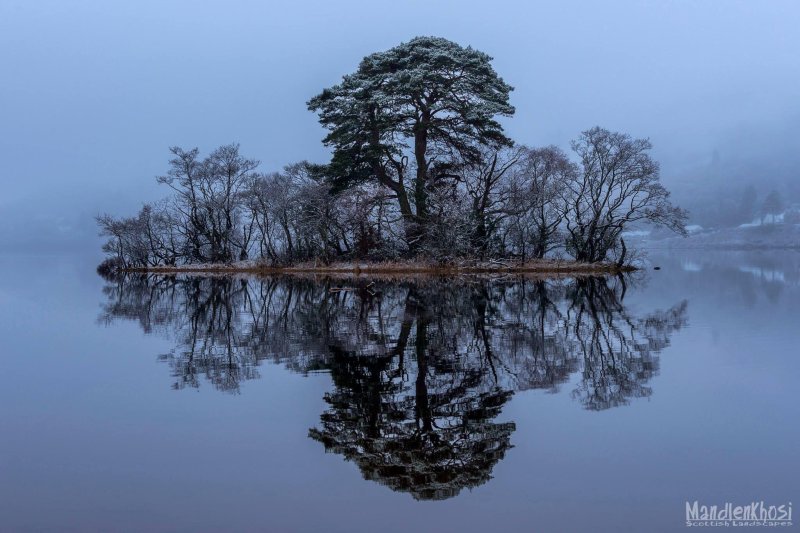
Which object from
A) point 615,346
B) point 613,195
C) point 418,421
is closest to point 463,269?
point 613,195

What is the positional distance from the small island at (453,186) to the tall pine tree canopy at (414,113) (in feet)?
0.36

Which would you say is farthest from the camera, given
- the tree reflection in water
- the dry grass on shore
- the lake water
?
the dry grass on shore

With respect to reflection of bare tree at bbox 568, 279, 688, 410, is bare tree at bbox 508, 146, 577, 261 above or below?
above

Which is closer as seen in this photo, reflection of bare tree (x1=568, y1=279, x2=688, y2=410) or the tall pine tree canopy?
reflection of bare tree (x1=568, y1=279, x2=688, y2=410)

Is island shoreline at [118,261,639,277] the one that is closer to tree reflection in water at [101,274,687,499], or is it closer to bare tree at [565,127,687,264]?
bare tree at [565,127,687,264]

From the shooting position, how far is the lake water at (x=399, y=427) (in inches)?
216

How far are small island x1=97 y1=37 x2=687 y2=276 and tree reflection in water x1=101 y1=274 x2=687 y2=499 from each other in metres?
24.2

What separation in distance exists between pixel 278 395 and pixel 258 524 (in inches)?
172

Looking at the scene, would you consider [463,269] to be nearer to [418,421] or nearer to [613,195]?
[613,195]

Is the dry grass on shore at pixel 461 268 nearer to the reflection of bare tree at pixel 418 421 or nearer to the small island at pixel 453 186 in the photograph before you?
the small island at pixel 453 186

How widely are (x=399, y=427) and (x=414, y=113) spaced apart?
44.6 metres

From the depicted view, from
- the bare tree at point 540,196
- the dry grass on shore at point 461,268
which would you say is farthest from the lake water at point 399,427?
the bare tree at point 540,196

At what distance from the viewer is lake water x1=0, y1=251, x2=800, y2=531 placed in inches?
216

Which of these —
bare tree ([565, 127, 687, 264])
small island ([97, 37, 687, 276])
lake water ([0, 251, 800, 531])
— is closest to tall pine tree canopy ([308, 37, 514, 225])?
small island ([97, 37, 687, 276])
